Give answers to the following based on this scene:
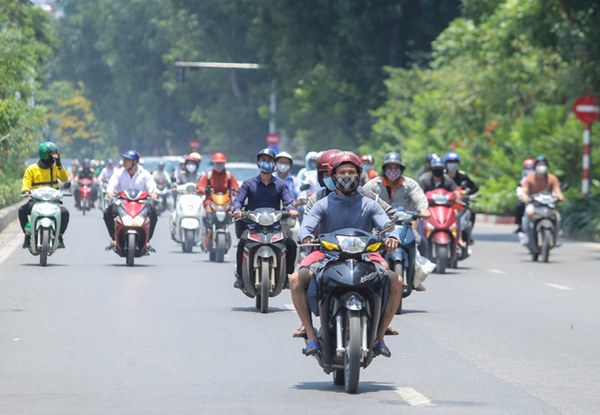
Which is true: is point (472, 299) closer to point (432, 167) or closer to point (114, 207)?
point (432, 167)

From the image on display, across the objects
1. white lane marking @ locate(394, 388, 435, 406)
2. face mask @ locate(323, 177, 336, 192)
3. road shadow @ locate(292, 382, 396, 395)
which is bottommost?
road shadow @ locate(292, 382, 396, 395)

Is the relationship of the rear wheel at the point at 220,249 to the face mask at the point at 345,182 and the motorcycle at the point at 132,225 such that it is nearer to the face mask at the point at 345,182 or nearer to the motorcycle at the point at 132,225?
the motorcycle at the point at 132,225

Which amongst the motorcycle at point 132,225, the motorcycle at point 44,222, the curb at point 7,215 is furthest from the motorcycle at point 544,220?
the curb at point 7,215

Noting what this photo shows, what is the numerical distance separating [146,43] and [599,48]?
6883cm

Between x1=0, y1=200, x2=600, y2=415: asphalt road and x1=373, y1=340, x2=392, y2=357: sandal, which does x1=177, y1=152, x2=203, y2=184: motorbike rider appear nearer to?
x1=0, y1=200, x2=600, y2=415: asphalt road

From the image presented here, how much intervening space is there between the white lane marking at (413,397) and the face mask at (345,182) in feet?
4.33

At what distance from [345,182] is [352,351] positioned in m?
1.21

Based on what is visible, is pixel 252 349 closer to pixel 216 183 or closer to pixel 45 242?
pixel 45 242

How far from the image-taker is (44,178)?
22.9 meters

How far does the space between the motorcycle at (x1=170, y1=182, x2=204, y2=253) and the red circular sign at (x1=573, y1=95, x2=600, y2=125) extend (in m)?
10.8

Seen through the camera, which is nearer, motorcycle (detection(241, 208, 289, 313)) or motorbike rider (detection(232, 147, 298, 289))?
motorcycle (detection(241, 208, 289, 313))

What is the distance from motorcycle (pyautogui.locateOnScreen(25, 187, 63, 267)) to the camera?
2231cm

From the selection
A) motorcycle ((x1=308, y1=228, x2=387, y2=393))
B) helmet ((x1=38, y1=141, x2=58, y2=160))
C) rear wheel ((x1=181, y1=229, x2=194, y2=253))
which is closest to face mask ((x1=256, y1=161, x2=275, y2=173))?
helmet ((x1=38, y1=141, x2=58, y2=160))

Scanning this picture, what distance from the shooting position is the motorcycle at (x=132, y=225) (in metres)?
22.7
